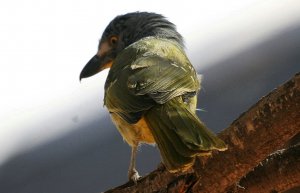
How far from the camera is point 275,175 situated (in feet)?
7.61

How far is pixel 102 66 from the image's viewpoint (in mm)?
3668

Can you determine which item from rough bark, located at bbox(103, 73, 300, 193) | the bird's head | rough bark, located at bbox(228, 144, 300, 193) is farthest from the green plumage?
the bird's head

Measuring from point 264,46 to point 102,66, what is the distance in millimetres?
872

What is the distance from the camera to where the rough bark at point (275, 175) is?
90.1 inches

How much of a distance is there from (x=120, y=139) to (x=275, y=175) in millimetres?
1652

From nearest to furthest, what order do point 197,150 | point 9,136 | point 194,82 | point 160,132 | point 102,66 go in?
point 197,150 < point 160,132 < point 194,82 < point 102,66 < point 9,136

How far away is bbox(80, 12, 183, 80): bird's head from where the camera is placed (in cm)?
364

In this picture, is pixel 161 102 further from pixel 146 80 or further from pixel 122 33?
pixel 122 33

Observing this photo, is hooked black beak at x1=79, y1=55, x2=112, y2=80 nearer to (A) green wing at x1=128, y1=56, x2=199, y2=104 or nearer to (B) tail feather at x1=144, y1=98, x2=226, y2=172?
(A) green wing at x1=128, y1=56, x2=199, y2=104

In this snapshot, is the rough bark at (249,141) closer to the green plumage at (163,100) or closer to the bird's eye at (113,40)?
the green plumage at (163,100)

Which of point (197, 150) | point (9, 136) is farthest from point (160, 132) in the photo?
point (9, 136)

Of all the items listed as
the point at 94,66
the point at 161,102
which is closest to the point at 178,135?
the point at 161,102

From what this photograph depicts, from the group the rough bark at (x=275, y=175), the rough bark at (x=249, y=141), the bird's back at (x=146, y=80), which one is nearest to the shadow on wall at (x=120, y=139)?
the bird's back at (x=146, y=80)

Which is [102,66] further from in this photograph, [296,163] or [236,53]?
[296,163]
